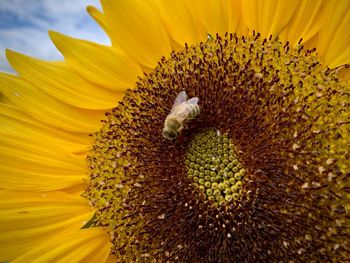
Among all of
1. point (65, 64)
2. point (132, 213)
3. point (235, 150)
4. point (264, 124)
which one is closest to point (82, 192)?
point (132, 213)

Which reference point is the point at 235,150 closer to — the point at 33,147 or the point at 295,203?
the point at 295,203

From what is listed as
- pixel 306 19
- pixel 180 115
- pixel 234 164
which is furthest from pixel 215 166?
pixel 306 19

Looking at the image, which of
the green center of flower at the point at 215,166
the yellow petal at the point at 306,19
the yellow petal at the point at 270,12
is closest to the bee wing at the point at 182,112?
the green center of flower at the point at 215,166

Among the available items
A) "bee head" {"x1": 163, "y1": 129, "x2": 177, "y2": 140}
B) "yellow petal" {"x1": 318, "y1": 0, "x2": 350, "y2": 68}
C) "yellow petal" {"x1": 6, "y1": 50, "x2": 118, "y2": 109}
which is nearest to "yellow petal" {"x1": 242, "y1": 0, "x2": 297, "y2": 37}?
"yellow petal" {"x1": 318, "y1": 0, "x2": 350, "y2": 68}

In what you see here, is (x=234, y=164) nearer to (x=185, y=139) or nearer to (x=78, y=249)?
(x=185, y=139)

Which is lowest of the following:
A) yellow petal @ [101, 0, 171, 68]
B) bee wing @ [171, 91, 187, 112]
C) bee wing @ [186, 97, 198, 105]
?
bee wing @ [186, 97, 198, 105]

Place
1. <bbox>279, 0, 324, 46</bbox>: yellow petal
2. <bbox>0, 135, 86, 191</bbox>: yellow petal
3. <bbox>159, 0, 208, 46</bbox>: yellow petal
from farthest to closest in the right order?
<bbox>0, 135, 86, 191</bbox>: yellow petal → <bbox>159, 0, 208, 46</bbox>: yellow petal → <bbox>279, 0, 324, 46</bbox>: yellow petal

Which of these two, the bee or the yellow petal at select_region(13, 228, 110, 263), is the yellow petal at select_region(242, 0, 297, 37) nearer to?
the bee

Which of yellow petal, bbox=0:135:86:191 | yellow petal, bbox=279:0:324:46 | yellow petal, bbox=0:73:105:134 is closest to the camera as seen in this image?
yellow petal, bbox=279:0:324:46
